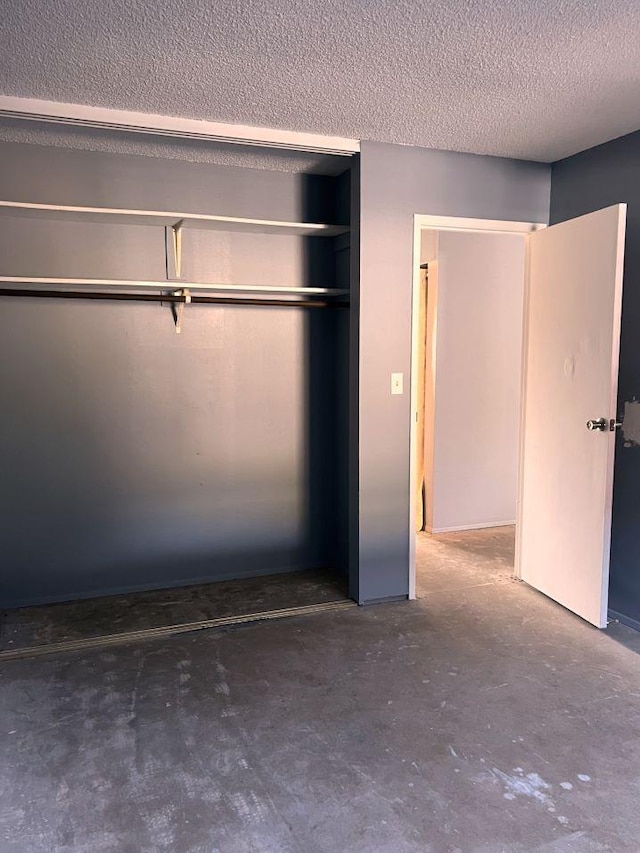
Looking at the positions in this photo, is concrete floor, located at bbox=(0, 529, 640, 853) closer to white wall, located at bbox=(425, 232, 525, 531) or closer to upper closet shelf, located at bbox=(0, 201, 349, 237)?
white wall, located at bbox=(425, 232, 525, 531)

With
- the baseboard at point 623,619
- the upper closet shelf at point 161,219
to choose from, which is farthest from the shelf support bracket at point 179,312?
the baseboard at point 623,619

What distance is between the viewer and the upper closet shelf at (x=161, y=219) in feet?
10.1

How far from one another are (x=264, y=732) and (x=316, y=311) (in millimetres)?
2390

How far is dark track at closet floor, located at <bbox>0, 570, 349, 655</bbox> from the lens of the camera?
3109 millimetres

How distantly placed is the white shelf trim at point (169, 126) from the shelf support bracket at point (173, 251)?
604mm

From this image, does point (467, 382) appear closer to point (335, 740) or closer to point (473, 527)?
point (473, 527)

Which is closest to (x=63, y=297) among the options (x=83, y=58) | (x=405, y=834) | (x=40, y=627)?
(x=83, y=58)

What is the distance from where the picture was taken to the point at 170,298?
3.37 m

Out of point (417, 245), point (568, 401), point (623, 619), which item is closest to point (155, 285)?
point (417, 245)

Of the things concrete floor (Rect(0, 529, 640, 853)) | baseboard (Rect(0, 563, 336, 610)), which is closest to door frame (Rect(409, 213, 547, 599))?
concrete floor (Rect(0, 529, 640, 853))

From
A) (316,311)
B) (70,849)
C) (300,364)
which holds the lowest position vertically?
(70,849)

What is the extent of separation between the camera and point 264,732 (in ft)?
7.68

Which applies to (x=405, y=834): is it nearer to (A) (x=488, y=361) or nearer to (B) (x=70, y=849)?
(B) (x=70, y=849)

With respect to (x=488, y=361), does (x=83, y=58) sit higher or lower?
higher
